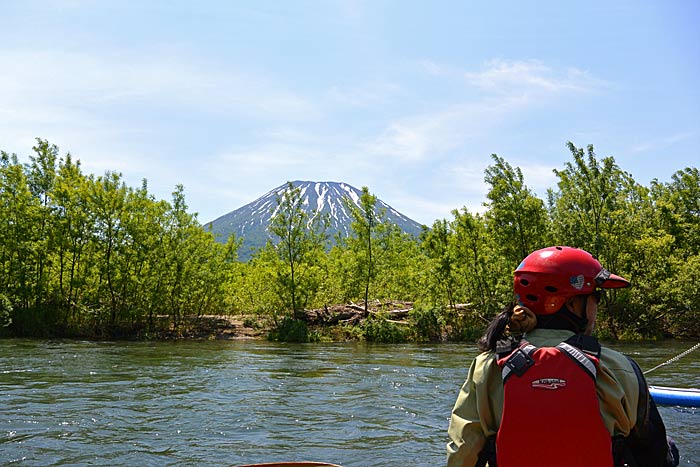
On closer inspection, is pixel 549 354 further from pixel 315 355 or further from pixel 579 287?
pixel 315 355

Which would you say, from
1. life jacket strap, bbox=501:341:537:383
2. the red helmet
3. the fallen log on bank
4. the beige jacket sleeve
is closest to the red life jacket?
life jacket strap, bbox=501:341:537:383

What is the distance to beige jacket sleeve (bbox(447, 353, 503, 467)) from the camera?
2.55 metres

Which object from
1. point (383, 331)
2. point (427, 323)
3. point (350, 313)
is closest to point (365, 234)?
point (350, 313)

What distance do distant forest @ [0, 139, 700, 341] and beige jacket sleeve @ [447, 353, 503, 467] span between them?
2614cm

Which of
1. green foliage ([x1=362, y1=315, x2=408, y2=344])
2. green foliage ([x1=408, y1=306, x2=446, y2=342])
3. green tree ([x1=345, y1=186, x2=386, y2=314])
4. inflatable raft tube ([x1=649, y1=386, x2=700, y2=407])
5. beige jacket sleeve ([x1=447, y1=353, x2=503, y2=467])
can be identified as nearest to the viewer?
beige jacket sleeve ([x1=447, y1=353, x2=503, y2=467])

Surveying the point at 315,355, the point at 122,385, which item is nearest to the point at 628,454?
the point at 122,385

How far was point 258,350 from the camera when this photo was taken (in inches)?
887

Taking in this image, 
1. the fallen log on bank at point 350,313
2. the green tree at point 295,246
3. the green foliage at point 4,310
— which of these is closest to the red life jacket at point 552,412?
the fallen log on bank at point 350,313

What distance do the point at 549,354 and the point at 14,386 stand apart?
41.6 ft

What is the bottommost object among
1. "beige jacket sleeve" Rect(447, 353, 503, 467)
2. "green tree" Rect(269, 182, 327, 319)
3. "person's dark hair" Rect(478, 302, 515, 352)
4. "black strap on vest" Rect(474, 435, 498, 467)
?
"black strap on vest" Rect(474, 435, 498, 467)

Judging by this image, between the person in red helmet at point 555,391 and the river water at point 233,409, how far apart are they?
491cm

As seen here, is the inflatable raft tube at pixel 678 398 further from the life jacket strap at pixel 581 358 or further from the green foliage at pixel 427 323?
the green foliage at pixel 427 323

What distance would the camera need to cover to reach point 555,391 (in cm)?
236

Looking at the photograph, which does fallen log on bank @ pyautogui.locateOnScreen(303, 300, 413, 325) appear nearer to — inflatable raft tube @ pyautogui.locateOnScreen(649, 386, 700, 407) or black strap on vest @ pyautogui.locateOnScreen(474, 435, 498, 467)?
inflatable raft tube @ pyautogui.locateOnScreen(649, 386, 700, 407)
